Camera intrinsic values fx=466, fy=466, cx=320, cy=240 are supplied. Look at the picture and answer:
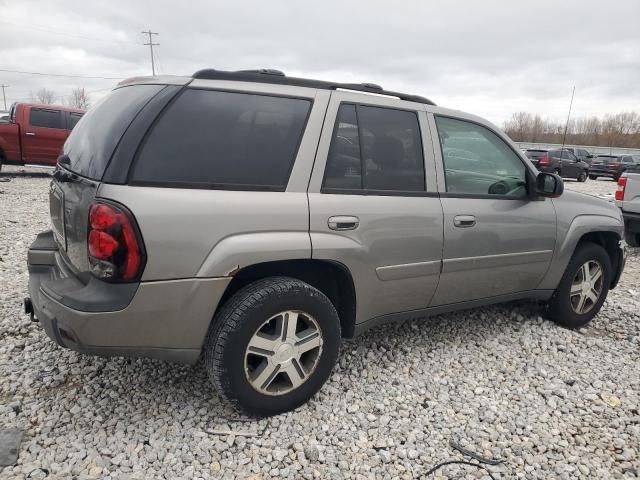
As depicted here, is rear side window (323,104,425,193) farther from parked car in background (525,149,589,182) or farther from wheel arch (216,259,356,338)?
parked car in background (525,149,589,182)

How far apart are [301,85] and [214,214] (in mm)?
952

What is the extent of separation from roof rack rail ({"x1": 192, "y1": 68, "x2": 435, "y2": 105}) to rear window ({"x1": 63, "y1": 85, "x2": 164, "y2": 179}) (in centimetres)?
28

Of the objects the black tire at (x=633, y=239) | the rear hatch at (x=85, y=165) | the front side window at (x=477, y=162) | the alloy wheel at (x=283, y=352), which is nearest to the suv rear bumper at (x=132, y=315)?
the rear hatch at (x=85, y=165)

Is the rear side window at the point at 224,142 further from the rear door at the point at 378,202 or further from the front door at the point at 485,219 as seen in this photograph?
the front door at the point at 485,219

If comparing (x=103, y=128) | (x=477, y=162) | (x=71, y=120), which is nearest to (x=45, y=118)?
(x=71, y=120)

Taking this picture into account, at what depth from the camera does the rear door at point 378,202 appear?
2533 mm

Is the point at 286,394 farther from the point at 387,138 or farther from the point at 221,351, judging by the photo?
the point at 387,138

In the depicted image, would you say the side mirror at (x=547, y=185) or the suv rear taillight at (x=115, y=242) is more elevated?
the side mirror at (x=547, y=185)

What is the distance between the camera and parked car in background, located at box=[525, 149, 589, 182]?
2133 centimetres

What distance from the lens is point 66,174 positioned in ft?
8.07

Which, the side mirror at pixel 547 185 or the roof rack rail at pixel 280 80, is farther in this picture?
the side mirror at pixel 547 185

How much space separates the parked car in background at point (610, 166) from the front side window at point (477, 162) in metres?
24.1

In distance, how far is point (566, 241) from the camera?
12.0 ft

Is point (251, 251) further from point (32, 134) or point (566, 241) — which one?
point (32, 134)
